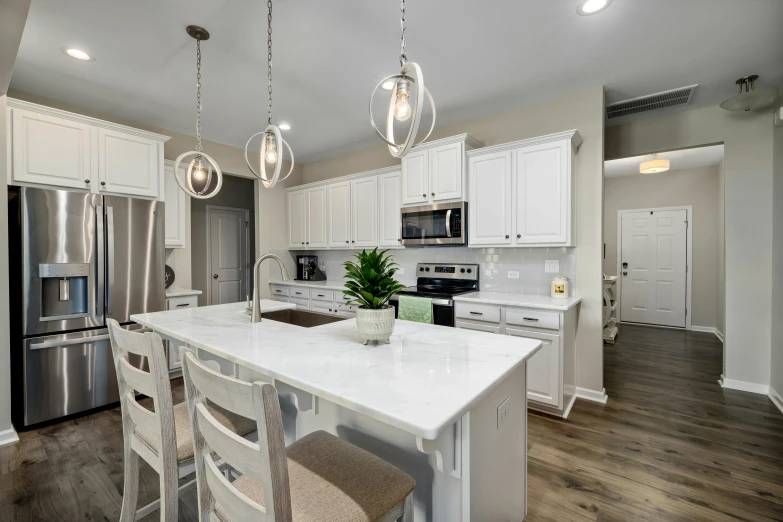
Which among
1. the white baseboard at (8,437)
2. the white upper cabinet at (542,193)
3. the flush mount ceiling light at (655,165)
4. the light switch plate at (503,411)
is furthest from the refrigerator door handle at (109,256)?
the flush mount ceiling light at (655,165)

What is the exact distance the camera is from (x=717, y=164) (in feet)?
17.7

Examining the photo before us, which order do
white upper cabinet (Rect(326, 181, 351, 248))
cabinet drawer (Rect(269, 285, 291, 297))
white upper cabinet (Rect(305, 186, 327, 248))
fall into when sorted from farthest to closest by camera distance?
cabinet drawer (Rect(269, 285, 291, 297))
white upper cabinet (Rect(305, 186, 327, 248))
white upper cabinet (Rect(326, 181, 351, 248))

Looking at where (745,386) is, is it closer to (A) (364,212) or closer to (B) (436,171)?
(B) (436,171)

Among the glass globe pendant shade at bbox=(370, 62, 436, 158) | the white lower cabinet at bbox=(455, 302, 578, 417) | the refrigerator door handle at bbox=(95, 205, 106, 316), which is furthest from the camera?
the refrigerator door handle at bbox=(95, 205, 106, 316)

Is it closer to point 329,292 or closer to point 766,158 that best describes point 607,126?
point 766,158

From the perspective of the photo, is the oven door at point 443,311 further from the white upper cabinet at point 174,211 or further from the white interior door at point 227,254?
the white interior door at point 227,254

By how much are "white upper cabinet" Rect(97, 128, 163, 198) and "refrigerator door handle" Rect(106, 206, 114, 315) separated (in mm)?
323

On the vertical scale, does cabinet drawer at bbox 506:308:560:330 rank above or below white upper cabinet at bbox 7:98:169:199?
below

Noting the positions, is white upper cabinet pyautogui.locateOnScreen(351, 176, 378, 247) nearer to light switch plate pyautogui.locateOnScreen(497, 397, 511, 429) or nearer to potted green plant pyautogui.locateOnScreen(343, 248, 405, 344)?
potted green plant pyautogui.locateOnScreen(343, 248, 405, 344)

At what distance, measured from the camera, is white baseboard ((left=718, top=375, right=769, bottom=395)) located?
122 inches

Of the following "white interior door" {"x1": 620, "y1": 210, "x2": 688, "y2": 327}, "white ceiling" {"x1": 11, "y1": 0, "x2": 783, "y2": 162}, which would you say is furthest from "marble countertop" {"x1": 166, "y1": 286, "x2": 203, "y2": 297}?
"white interior door" {"x1": 620, "y1": 210, "x2": 688, "y2": 327}

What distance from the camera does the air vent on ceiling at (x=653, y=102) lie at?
9.70 ft

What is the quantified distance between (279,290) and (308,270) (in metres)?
0.49

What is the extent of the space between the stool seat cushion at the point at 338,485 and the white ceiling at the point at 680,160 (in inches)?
205
